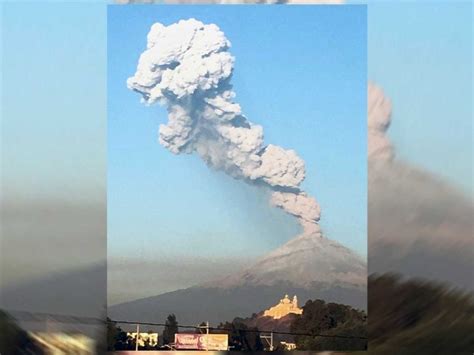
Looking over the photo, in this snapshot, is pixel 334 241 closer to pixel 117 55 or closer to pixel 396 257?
pixel 396 257

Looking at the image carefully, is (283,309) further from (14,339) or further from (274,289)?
(14,339)

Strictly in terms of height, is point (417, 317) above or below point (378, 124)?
below

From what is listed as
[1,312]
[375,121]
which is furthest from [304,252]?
[1,312]

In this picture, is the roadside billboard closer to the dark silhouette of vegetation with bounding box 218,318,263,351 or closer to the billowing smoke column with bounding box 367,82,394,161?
the dark silhouette of vegetation with bounding box 218,318,263,351

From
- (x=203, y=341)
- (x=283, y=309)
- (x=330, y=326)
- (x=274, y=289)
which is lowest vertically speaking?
(x=203, y=341)

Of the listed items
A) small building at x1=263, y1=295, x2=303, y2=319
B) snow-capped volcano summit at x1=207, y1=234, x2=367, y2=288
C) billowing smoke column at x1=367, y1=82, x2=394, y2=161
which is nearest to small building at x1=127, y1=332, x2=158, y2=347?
snow-capped volcano summit at x1=207, y1=234, x2=367, y2=288

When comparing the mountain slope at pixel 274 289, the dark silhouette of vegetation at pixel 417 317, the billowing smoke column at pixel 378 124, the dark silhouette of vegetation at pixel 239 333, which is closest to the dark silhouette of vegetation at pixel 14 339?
the mountain slope at pixel 274 289

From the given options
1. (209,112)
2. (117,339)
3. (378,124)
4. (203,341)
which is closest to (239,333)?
(203,341)
